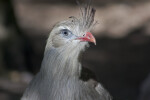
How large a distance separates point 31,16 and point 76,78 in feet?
21.4

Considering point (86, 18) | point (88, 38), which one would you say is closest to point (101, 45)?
point (86, 18)

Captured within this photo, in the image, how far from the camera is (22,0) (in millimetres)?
10344

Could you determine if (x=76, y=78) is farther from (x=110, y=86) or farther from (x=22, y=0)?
(x=22, y=0)

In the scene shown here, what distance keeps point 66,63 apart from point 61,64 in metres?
0.04

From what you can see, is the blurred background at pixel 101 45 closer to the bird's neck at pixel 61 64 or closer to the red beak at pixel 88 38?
the bird's neck at pixel 61 64

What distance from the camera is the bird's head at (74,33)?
117 inches

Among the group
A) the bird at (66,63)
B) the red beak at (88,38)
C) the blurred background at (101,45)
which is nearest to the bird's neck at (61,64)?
the bird at (66,63)

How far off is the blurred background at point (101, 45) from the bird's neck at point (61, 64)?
2.06 metres

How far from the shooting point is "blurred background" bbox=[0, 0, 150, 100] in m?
6.41

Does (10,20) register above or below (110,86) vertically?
above

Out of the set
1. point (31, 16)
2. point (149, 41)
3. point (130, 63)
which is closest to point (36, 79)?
point (130, 63)

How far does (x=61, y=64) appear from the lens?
3064mm

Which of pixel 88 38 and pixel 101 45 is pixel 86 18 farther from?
pixel 101 45

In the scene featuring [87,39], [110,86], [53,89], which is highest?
[87,39]
